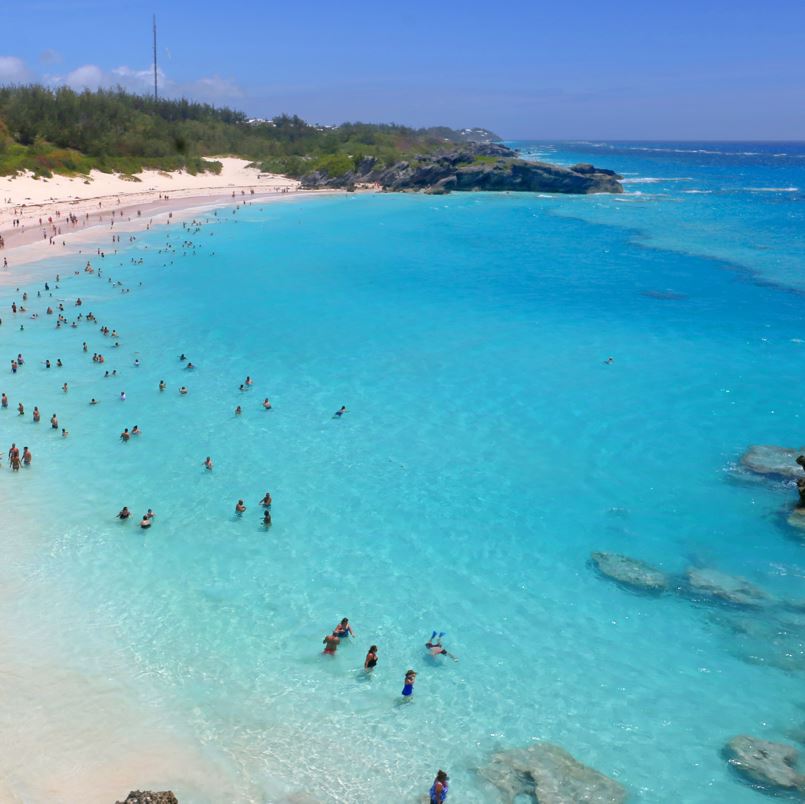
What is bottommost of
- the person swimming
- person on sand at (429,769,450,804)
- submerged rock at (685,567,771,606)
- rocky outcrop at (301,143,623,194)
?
person on sand at (429,769,450,804)

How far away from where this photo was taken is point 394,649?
16.0 metres

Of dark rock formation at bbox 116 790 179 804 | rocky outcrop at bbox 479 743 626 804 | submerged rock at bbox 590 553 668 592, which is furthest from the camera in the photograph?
submerged rock at bbox 590 553 668 592

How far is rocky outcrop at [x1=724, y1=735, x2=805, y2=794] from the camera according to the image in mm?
12656

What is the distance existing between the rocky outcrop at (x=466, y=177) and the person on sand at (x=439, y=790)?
11872 cm

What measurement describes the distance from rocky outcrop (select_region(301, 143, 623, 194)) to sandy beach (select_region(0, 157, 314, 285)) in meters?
12.1

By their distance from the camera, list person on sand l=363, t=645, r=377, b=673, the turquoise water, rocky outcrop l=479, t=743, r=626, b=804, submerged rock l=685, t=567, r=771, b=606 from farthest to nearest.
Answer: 1. submerged rock l=685, t=567, r=771, b=606
2. person on sand l=363, t=645, r=377, b=673
3. the turquoise water
4. rocky outcrop l=479, t=743, r=626, b=804

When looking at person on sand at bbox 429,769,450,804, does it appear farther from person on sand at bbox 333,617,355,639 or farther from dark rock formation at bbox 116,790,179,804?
person on sand at bbox 333,617,355,639

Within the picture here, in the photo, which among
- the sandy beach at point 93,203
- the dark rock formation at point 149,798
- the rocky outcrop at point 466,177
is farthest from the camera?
the rocky outcrop at point 466,177

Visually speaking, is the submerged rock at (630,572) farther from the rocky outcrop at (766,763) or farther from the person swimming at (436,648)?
the person swimming at (436,648)

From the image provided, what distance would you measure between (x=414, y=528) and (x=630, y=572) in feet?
20.0

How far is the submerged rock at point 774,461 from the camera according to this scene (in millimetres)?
24328

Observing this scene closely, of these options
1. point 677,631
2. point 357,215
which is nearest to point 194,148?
point 357,215

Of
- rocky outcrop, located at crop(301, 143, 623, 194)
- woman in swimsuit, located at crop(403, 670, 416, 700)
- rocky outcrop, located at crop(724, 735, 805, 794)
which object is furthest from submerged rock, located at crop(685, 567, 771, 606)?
rocky outcrop, located at crop(301, 143, 623, 194)

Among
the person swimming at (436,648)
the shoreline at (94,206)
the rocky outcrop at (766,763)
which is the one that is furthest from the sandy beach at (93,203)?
the rocky outcrop at (766,763)
